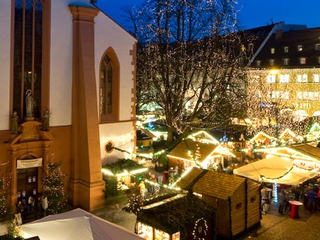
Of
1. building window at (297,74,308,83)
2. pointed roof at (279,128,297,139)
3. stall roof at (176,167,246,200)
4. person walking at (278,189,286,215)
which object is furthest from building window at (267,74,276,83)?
stall roof at (176,167,246,200)

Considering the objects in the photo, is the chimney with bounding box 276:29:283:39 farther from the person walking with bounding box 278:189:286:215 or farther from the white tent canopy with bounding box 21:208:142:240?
the white tent canopy with bounding box 21:208:142:240

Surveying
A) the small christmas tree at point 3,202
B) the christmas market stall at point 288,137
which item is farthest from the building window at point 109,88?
the christmas market stall at point 288,137

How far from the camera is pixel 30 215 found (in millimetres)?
15055

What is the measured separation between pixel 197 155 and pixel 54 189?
8.51 m

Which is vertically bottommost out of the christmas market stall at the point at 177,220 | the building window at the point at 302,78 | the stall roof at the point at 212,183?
the christmas market stall at the point at 177,220

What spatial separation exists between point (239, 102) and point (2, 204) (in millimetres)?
21185

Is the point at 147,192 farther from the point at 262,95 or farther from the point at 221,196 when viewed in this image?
the point at 262,95

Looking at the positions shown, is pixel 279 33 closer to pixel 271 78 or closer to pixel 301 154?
pixel 271 78

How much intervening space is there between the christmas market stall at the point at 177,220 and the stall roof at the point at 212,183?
1.41 meters

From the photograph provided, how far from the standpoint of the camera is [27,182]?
1580cm

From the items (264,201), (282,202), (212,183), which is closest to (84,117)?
(212,183)

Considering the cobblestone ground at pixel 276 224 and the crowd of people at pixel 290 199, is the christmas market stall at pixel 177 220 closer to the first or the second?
the cobblestone ground at pixel 276 224

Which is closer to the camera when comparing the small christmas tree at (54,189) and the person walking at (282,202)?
the small christmas tree at (54,189)

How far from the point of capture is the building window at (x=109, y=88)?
735 inches
